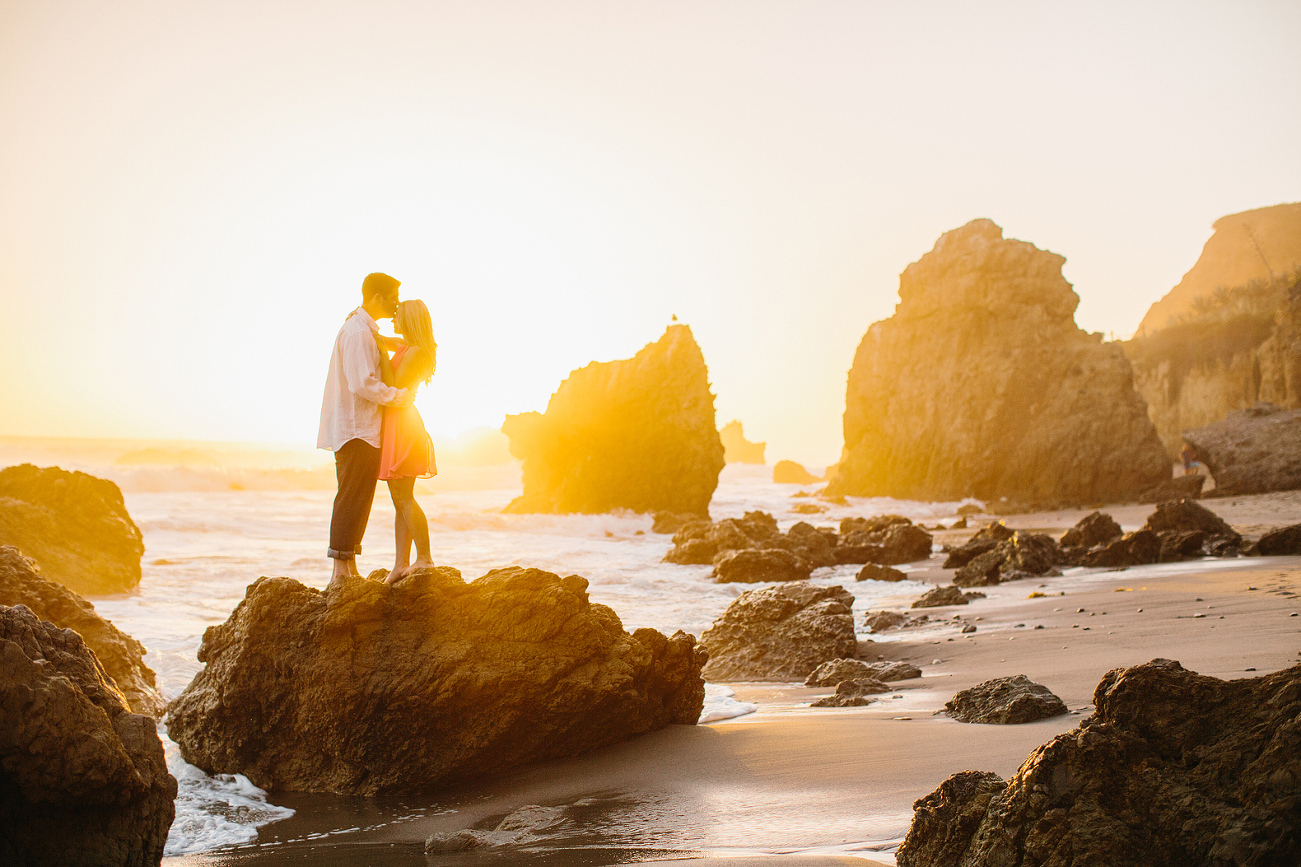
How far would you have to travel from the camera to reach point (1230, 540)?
10594 millimetres

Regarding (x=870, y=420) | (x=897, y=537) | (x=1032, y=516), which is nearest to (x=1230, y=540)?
(x=897, y=537)

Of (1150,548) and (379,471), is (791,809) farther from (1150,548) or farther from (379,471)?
Answer: (1150,548)

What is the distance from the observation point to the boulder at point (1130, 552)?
1065 cm

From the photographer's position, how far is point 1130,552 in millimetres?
10719

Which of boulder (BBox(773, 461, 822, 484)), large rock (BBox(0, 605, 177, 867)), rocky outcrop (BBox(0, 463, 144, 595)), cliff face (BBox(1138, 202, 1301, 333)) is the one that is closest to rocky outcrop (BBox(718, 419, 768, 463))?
boulder (BBox(773, 461, 822, 484))

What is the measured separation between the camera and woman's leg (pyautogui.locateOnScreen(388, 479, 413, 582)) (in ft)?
14.9

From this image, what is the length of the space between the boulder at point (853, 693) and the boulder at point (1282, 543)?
7.01 metres

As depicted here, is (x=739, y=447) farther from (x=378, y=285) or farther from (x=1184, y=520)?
(x=378, y=285)

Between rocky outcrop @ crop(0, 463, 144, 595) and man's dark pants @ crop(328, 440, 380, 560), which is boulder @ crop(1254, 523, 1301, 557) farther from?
rocky outcrop @ crop(0, 463, 144, 595)

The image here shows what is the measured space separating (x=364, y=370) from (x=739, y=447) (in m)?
94.6

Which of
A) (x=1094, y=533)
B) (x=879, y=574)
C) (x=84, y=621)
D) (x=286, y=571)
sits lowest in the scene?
(x=286, y=571)

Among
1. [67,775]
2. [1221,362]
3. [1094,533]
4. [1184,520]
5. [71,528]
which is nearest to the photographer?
[67,775]

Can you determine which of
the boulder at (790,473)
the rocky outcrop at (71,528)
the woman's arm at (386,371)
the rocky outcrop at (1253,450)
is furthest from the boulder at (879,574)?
the boulder at (790,473)

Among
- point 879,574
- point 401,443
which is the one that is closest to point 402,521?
point 401,443
